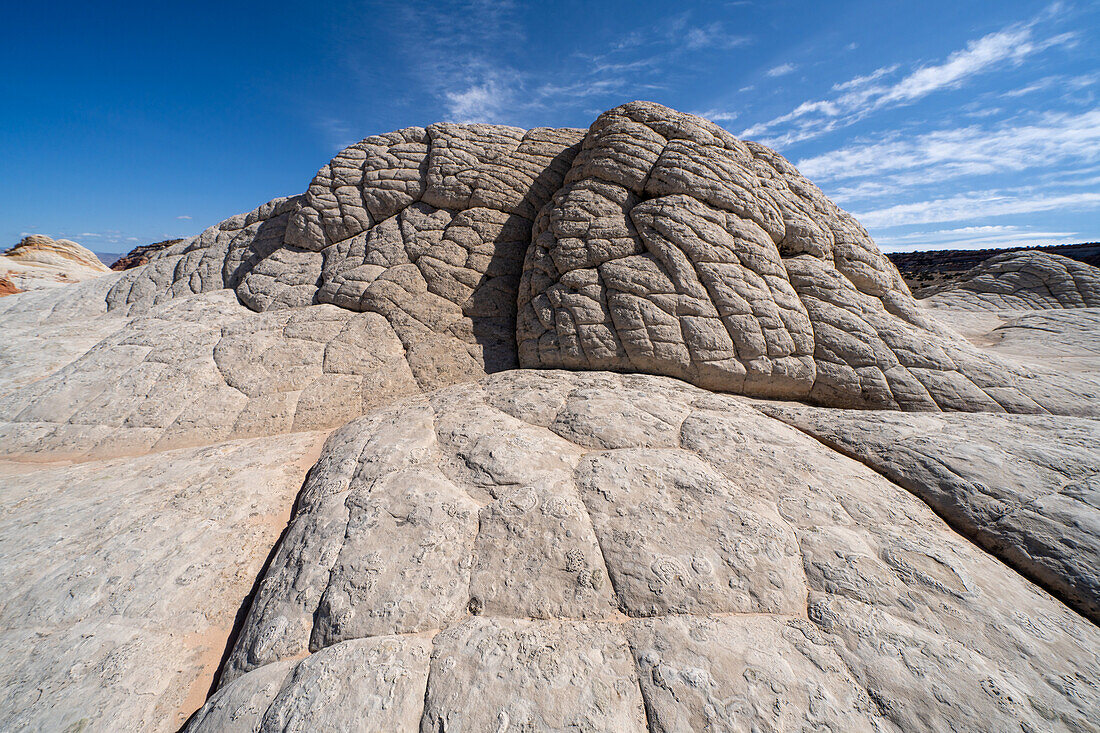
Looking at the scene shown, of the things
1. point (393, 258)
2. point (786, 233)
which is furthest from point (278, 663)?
point (786, 233)

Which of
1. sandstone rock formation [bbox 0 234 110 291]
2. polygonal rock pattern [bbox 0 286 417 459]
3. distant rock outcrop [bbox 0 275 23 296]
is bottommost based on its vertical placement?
polygonal rock pattern [bbox 0 286 417 459]

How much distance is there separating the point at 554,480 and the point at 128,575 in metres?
2.17

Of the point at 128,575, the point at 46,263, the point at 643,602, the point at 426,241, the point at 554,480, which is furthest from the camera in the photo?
the point at 46,263

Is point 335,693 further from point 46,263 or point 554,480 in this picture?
point 46,263

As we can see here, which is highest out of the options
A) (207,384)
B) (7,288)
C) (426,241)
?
(426,241)

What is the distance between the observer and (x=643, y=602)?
5.30ft

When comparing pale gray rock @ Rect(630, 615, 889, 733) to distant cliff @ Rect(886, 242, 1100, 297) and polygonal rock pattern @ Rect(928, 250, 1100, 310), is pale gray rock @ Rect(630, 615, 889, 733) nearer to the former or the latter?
polygonal rock pattern @ Rect(928, 250, 1100, 310)

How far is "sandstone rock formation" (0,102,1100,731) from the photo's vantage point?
1.40 metres

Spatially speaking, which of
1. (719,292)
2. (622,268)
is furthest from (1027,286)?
(622,268)

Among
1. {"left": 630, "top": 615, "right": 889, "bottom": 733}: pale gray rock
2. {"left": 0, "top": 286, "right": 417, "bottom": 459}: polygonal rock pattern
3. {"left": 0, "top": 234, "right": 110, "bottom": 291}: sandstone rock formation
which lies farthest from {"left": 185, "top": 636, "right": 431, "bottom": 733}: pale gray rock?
{"left": 0, "top": 234, "right": 110, "bottom": 291}: sandstone rock formation

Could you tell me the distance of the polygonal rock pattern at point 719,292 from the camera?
346 centimetres

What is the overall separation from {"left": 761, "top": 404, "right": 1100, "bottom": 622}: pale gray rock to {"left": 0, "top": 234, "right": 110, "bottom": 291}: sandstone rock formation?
65.4ft

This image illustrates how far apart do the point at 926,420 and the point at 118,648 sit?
479cm

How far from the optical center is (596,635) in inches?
59.1
